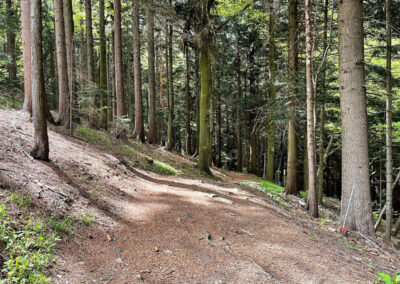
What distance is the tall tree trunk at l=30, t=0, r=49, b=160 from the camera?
5547mm

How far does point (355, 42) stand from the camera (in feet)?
21.6

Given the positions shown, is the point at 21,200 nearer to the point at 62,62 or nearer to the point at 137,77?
the point at 62,62

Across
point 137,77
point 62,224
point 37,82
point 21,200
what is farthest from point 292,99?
point 21,200

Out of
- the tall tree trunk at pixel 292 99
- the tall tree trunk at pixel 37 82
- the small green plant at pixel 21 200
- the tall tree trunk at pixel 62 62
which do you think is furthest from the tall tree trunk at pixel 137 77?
the small green plant at pixel 21 200

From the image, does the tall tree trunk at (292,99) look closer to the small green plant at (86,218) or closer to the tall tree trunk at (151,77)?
the small green plant at (86,218)

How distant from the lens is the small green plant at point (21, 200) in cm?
385

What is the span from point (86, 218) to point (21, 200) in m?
1.03

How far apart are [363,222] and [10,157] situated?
8.08 metres

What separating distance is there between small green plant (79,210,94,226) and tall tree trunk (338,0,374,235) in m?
6.00

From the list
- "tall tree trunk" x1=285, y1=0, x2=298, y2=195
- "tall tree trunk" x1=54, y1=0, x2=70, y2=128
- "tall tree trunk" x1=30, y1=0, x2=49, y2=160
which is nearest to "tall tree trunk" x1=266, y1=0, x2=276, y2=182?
"tall tree trunk" x1=285, y1=0, x2=298, y2=195

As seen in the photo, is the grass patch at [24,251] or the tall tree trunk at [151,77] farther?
the tall tree trunk at [151,77]

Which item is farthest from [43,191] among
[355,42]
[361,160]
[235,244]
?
[355,42]

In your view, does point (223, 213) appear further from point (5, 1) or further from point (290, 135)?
point (5, 1)

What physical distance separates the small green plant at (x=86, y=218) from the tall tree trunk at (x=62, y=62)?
7102 millimetres
